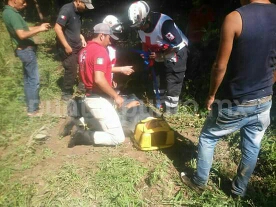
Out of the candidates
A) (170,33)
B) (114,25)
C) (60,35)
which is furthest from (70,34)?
(170,33)

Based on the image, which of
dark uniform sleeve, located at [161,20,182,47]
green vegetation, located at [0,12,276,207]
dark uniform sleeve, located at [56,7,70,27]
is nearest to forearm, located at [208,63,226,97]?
green vegetation, located at [0,12,276,207]

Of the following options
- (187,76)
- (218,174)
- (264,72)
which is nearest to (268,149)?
(218,174)

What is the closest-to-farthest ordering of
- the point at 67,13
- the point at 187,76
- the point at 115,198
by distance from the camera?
the point at 115,198, the point at 67,13, the point at 187,76

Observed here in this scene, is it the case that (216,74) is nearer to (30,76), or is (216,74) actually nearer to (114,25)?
(114,25)

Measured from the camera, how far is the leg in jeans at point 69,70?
5.25 m

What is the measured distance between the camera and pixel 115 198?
3.13 m

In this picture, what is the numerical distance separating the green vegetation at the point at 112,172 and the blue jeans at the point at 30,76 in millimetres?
360

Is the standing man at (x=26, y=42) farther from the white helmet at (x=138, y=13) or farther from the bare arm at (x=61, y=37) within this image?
the white helmet at (x=138, y=13)

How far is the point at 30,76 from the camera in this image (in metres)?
4.73

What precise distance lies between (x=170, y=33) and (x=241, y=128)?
219 cm

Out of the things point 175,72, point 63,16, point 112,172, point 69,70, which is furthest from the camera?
point 69,70

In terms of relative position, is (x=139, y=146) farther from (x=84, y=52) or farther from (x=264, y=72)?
(x=264, y=72)

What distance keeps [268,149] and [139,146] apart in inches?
76.5

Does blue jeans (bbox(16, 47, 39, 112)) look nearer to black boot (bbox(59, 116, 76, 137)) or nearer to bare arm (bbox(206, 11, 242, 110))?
black boot (bbox(59, 116, 76, 137))
